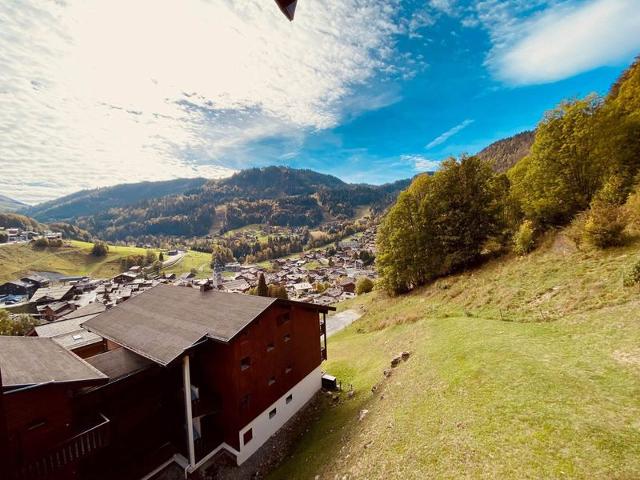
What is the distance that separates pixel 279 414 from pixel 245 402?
3654 millimetres

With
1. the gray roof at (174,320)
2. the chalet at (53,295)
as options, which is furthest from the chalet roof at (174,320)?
the chalet at (53,295)

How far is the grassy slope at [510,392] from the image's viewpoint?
8.85 m

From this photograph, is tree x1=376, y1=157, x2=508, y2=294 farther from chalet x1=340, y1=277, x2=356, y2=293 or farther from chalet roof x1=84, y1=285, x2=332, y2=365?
chalet x1=340, y1=277, x2=356, y2=293

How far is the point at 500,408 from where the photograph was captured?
11.0 meters

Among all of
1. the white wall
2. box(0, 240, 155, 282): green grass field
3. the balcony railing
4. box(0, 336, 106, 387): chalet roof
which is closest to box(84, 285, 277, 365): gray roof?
box(0, 336, 106, 387): chalet roof

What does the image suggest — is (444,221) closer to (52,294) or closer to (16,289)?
(52,294)

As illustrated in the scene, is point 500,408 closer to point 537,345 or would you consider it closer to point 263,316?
point 537,345

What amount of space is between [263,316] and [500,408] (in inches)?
488

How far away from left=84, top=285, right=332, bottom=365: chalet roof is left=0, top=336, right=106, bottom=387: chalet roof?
235cm

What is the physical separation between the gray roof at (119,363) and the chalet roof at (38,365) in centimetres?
167

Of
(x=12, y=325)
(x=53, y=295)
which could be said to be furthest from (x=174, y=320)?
(x=53, y=295)

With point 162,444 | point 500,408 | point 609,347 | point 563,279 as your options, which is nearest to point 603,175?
point 563,279

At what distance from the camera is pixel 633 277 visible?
15.9m

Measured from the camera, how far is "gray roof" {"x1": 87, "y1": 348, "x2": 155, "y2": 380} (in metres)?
15.2
